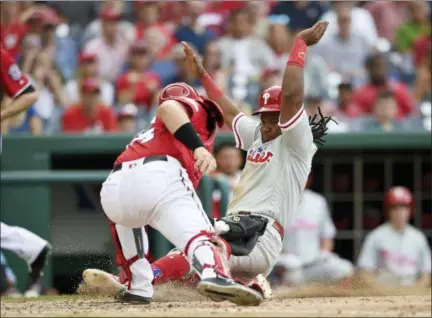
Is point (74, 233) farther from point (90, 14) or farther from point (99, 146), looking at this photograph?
point (90, 14)

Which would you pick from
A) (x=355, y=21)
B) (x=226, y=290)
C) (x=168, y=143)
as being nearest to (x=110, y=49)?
(x=355, y=21)

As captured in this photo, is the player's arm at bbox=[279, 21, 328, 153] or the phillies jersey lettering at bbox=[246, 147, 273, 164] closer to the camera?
the player's arm at bbox=[279, 21, 328, 153]

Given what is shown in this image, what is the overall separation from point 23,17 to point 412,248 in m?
4.79

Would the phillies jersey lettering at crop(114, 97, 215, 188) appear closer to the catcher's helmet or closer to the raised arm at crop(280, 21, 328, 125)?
the raised arm at crop(280, 21, 328, 125)

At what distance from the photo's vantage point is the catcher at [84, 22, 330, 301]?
6160 millimetres

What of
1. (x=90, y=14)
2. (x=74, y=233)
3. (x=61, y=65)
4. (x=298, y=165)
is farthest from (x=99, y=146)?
(x=298, y=165)

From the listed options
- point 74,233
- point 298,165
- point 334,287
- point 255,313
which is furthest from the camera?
point 74,233

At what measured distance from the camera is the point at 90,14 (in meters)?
12.4

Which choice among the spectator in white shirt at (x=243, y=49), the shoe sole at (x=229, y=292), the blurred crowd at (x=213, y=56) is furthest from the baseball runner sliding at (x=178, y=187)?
the spectator in white shirt at (x=243, y=49)

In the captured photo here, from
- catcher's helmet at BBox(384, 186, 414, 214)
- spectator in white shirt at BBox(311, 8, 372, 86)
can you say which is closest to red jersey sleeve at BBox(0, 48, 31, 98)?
catcher's helmet at BBox(384, 186, 414, 214)

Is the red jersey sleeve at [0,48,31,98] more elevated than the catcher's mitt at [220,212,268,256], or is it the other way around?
the red jersey sleeve at [0,48,31,98]

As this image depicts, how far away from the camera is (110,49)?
11.9m

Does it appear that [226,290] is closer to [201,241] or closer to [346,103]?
[201,241]

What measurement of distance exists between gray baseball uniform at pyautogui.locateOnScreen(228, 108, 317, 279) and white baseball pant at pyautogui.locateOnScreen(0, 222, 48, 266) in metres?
2.73
